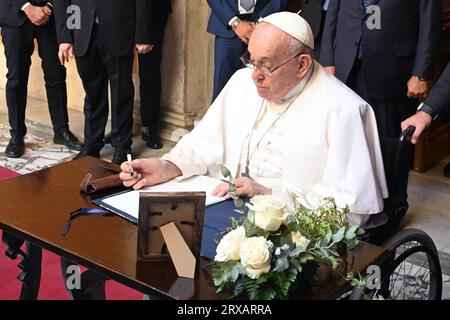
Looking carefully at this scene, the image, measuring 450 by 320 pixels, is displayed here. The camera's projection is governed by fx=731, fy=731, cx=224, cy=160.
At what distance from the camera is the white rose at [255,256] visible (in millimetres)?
1756

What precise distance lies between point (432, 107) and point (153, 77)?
3317 mm

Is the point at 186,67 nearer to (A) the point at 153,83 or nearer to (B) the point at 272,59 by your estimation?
(A) the point at 153,83

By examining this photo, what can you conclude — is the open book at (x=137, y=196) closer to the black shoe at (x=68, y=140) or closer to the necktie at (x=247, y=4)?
the necktie at (x=247, y=4)

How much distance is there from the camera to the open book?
2.41m

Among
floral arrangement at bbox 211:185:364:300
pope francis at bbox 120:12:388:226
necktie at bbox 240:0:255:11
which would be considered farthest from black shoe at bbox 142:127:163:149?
floral arrangement at bbox 211:185:364:300

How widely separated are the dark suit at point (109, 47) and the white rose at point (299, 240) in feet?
11.9

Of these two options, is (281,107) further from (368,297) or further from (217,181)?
(368,297)

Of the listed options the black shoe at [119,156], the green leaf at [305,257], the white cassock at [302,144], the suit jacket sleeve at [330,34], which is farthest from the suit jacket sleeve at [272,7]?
the green leaf at [305,257]

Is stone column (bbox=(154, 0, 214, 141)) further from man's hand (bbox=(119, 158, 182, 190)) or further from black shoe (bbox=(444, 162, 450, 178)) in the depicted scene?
man's hand (bbox=(119, 158, 182, 190))

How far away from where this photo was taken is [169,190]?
2613mm

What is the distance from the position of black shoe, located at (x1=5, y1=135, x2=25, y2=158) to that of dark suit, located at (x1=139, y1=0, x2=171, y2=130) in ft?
3.30

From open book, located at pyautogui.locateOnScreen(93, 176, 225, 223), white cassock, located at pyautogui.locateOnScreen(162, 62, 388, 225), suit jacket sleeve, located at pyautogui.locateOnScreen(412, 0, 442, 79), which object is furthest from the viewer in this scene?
suit jacket sleeve, located at pyautogui.locateOnScreen(412, 0, 442, 79)

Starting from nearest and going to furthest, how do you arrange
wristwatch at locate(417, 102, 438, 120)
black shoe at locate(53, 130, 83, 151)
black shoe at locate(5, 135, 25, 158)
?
wristwatch at locate(417, 102, 438, 120), black shoe at locate(5, 135, 25, 158), black shoe at locate(53, 130, 83, 151)

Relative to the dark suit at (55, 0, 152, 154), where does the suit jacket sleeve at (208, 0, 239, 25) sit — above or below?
above
